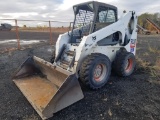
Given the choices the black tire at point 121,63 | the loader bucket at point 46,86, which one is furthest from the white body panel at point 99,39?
the loader bucket at point 46,86

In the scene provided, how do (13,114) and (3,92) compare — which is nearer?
(13,114)

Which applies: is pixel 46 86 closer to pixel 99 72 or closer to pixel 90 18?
pixel 99 72

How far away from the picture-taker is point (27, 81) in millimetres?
5000

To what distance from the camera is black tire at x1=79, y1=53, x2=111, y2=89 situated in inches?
174

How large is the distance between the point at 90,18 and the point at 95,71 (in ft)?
5.55

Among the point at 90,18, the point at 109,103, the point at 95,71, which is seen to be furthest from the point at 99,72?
the point at 90,18

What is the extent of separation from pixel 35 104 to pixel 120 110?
178 centimetres

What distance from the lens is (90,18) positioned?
544cm

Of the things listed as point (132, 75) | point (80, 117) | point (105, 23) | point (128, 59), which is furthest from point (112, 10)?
point (80, 117)

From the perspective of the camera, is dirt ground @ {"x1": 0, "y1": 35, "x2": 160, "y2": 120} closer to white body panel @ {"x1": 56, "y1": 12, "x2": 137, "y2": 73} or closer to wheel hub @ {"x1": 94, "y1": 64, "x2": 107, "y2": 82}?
Result: wheel hub @ {"x1": 94, "y1": 64, "x2": 107, "y2": 82}

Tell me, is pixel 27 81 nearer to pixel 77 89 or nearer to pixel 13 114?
pixel 13 114

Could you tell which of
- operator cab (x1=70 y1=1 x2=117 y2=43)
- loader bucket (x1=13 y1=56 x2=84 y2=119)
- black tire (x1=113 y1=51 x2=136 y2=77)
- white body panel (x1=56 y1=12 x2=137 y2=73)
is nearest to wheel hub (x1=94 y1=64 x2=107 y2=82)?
white body panel (x1=56 y1=12 x2=137 y2=73)

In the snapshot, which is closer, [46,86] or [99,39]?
[46,86]

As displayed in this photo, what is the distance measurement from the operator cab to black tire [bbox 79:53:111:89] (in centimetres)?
103
